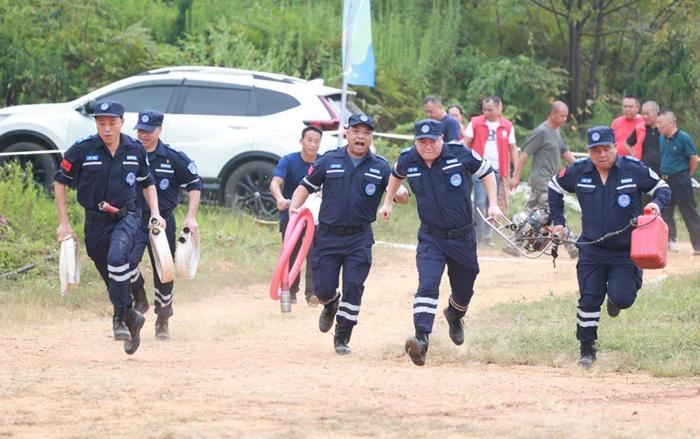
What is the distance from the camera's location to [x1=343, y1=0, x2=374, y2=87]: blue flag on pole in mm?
17641

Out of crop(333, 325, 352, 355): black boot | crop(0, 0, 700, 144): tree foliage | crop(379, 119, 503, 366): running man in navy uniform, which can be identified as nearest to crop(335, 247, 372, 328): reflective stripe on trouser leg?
crop(333, 325, 352, 355): black boot

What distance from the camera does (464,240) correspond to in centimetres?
1092

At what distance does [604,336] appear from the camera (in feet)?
38.7

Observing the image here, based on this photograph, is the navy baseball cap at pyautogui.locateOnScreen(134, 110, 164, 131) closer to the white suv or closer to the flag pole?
the flag pole

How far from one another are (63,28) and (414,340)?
45.8ft

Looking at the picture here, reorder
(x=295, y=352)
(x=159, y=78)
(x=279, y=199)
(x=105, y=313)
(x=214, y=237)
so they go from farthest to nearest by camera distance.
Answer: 1. (x=159, y=78)
2. (x=214, y=237)
3. (x=105, y=313)
4. (x=279, y=199)
5. (x=295, y=352)

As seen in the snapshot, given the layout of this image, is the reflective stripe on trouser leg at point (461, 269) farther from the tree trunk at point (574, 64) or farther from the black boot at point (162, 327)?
the tree trunk at point (574, 64)

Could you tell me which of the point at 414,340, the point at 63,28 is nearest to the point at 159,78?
the point at 63,28

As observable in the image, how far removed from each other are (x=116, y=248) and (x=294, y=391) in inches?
100

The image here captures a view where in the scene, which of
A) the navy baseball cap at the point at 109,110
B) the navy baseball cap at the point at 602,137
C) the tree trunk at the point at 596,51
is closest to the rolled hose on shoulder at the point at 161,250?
the navy baseball cap at the point at 109,110

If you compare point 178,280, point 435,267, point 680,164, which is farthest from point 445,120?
point 435,267

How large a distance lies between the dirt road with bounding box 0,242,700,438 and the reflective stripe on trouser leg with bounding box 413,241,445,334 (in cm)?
38

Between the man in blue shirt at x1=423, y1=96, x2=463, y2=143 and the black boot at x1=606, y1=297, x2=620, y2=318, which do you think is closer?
the black boot at x1=606, y1=297, x2=620, y2=318

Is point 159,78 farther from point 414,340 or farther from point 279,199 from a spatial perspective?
point 414,340
